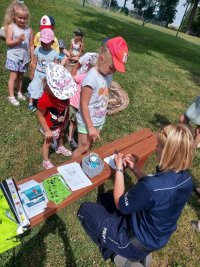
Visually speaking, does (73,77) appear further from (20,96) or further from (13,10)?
(20,96)

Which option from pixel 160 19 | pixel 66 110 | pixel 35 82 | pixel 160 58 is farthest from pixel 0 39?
pixel 160 19

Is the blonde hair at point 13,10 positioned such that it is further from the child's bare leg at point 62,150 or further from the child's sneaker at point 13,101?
the child's bare leg at point 62,150

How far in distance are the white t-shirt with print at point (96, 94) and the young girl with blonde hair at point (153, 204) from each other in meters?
1.12

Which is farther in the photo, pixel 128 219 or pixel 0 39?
pixel 0 39

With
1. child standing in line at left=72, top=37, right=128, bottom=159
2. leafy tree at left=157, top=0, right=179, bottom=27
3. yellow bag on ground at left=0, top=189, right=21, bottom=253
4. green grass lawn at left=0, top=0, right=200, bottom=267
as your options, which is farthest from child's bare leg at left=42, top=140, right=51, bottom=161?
leafy tree at left=157, top=0, right=179, bottom=27

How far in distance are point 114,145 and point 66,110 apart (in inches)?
36.3

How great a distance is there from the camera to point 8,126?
5539 mm

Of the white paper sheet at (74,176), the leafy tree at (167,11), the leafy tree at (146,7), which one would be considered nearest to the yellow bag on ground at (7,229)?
the white paper sheet at (74,176)

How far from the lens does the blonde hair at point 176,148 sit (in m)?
Result: 2.58

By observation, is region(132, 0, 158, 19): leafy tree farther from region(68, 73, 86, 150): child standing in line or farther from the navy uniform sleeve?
the navy uniform sleeve

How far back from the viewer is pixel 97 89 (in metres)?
3.71

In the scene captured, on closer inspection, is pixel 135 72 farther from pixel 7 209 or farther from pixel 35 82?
pixel 7 209

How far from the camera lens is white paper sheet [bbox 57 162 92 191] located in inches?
130

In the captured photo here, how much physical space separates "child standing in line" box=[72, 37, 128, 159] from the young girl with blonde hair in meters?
1.02
